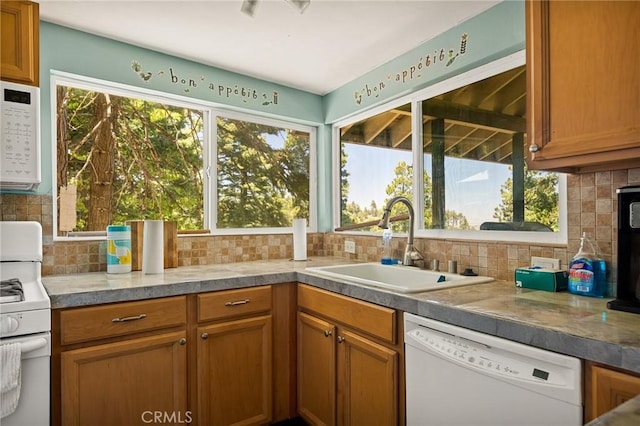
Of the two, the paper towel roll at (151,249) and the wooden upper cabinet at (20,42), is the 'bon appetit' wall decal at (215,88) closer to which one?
the wooden upper cabinet at (20,42)

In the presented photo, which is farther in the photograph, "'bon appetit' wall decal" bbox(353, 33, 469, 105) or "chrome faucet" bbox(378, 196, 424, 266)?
"chrome faucet" bbox(378, 196, 424, 266)

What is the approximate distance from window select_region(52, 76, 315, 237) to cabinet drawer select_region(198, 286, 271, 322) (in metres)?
0.77

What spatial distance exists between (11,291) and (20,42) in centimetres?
108

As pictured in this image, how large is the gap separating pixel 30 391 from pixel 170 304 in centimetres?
58

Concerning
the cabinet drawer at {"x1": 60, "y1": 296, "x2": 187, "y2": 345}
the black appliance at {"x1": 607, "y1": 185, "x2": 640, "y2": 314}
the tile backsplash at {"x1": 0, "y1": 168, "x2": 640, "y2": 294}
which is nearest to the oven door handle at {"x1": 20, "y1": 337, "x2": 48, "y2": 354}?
the cabinet drawer at {"x1": 60, "y1": 296, "x2": 187, "y2": 345}

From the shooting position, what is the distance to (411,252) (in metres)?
2.20

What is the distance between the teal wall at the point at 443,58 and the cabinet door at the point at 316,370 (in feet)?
4.88

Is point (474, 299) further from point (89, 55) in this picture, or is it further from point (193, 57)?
point (89, 55)

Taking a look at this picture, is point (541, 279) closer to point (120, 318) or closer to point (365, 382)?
point (365, 382)

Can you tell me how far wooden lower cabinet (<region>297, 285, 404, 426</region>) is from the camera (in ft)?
5.13

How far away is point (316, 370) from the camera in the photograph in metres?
1.99

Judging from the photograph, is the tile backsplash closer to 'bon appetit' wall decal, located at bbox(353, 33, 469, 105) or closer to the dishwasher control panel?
the dishwasher control panel

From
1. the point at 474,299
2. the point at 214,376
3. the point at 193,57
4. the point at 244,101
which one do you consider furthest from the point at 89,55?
the point at 474,299

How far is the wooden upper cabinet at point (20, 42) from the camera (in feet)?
5.47
